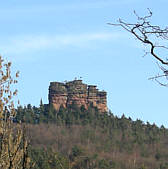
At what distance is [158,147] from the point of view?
118m

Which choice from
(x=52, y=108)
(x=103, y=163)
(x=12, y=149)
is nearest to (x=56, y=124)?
(x=52, y=108)

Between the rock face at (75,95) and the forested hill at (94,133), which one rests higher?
the rock face at (75,95)

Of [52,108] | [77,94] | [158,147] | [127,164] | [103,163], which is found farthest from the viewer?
[77,94]

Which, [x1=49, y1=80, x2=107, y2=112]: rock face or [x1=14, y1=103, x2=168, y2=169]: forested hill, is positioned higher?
[x1=49, y1=80, x2=107, y2=112]: rock face

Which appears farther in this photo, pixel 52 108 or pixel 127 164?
pixel 52 108

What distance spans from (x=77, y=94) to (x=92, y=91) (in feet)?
15.1

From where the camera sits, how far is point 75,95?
140 m

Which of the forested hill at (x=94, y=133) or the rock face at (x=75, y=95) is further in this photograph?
the rock face at (x=75, y=95)

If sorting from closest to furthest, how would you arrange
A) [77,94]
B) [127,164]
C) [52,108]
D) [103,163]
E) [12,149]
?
[12,149], [103,163], [127,164], [52,108], [77,94]

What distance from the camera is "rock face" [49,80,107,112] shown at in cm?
13925

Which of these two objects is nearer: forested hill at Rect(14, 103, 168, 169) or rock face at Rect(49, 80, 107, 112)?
forested hill at Rect(14, 103, 168, 169)

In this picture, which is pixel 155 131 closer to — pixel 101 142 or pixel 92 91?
pixel 101 142

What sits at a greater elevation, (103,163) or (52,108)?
(52,108)

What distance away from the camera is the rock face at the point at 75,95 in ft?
457
